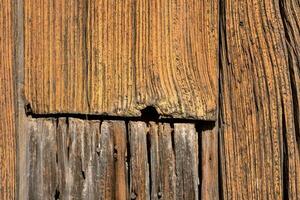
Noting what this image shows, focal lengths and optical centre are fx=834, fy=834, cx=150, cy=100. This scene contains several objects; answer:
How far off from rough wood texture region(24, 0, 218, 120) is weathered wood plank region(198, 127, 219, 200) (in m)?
0.05

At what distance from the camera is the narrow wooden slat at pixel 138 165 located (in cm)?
205

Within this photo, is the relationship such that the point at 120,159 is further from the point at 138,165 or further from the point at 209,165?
the point at 209,165

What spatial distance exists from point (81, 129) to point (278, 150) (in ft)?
1.61

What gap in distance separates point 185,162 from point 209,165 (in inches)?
2.6

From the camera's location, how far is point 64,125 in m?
2.09

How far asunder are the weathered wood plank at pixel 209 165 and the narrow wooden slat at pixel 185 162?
0.02 m

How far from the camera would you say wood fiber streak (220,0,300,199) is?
2.05 meters

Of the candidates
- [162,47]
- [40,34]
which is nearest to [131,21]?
[162,47]

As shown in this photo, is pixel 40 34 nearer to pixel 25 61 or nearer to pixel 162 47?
pixel 25 61

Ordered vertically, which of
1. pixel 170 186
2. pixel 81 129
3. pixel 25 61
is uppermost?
pixel 25 61

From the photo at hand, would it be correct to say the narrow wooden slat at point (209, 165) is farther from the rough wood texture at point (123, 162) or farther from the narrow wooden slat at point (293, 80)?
the narrow wooden slat at point (293, 80)

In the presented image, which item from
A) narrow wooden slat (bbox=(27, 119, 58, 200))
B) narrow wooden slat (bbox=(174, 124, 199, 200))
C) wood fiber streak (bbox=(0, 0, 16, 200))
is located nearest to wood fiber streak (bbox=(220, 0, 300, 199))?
narrow wooden slat (bbox=(174, 124, 199, 200))

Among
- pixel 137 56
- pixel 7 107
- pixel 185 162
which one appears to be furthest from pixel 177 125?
pixel 7 107

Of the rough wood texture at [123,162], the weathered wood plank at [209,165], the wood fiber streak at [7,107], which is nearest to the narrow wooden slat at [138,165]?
the rough wood texture at [123,162]
